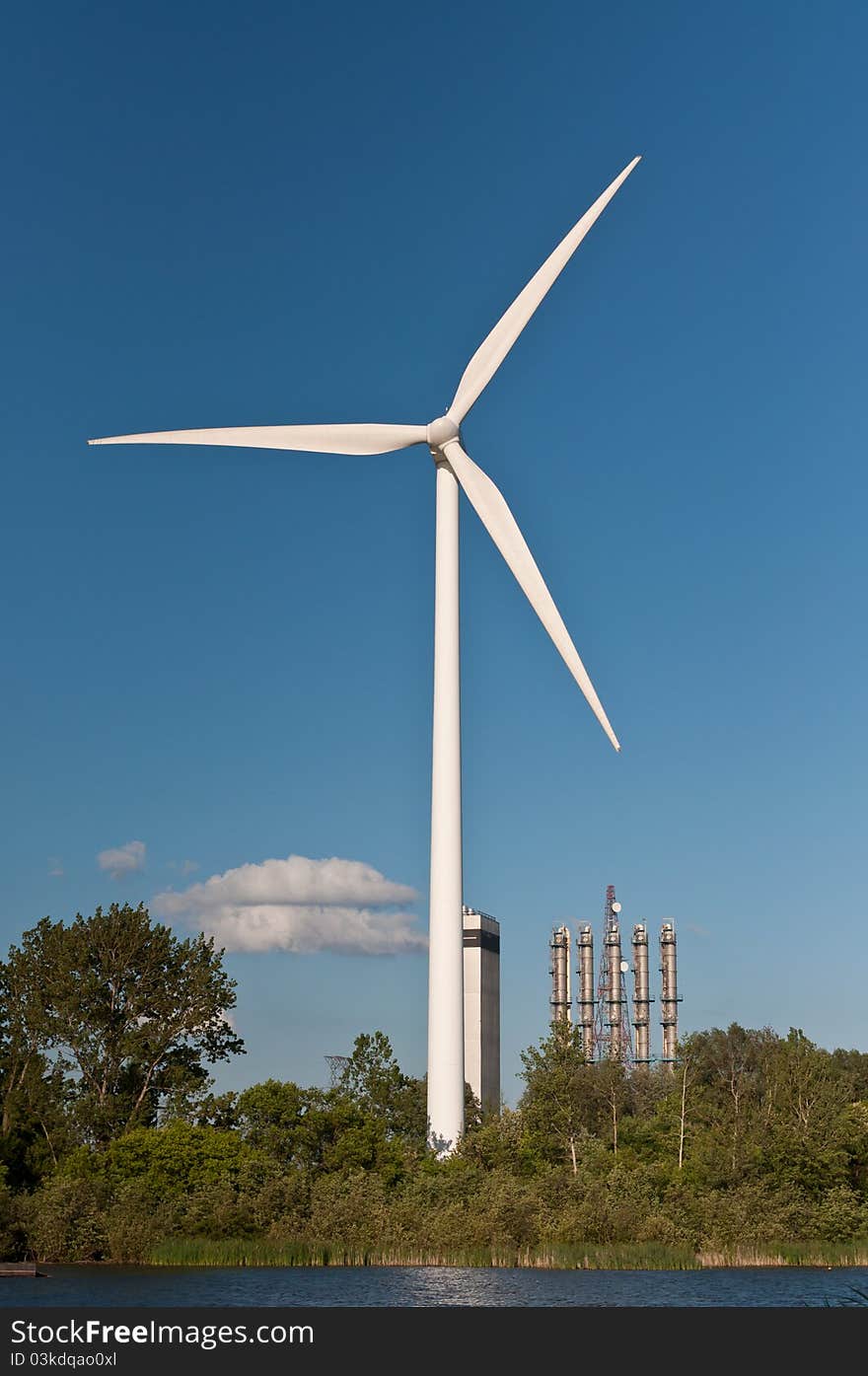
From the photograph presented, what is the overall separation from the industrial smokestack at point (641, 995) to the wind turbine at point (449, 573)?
10563cm

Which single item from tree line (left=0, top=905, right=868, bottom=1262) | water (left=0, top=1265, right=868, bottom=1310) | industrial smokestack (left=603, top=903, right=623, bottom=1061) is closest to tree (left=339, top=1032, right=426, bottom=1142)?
tree line (left=0, top=905, right=868, bottom=1262)

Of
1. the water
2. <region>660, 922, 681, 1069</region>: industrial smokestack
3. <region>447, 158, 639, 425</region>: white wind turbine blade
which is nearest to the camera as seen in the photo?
the water

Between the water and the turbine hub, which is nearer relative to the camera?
the water

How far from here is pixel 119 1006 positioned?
68.6 meters

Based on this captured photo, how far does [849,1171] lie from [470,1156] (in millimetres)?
15689

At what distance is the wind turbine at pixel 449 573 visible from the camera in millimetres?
52406

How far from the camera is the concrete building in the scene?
116938 millimetres

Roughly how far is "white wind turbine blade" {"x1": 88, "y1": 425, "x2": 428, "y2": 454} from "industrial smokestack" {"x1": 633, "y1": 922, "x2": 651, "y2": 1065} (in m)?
109

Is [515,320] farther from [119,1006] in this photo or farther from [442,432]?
[119,1006]

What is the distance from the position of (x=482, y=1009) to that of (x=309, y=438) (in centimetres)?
7318

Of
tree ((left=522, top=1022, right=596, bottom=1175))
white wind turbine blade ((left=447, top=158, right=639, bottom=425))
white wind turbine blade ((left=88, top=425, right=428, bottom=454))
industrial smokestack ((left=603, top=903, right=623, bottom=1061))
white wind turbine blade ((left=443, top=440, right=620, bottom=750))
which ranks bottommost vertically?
tree ((left=522, top=1022, right=596, bottom=1175))

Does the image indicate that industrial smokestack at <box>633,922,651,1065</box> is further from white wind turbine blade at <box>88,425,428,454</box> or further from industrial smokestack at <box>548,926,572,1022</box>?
white wind turbine blade at <box>88,425,428,454</box>

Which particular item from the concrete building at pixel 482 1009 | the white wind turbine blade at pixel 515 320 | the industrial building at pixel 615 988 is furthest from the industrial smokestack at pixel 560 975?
the white wind turbine blade at pixel 515 320

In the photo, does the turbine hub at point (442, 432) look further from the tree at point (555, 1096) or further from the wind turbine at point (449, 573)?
the tree at point (555, 1096)
